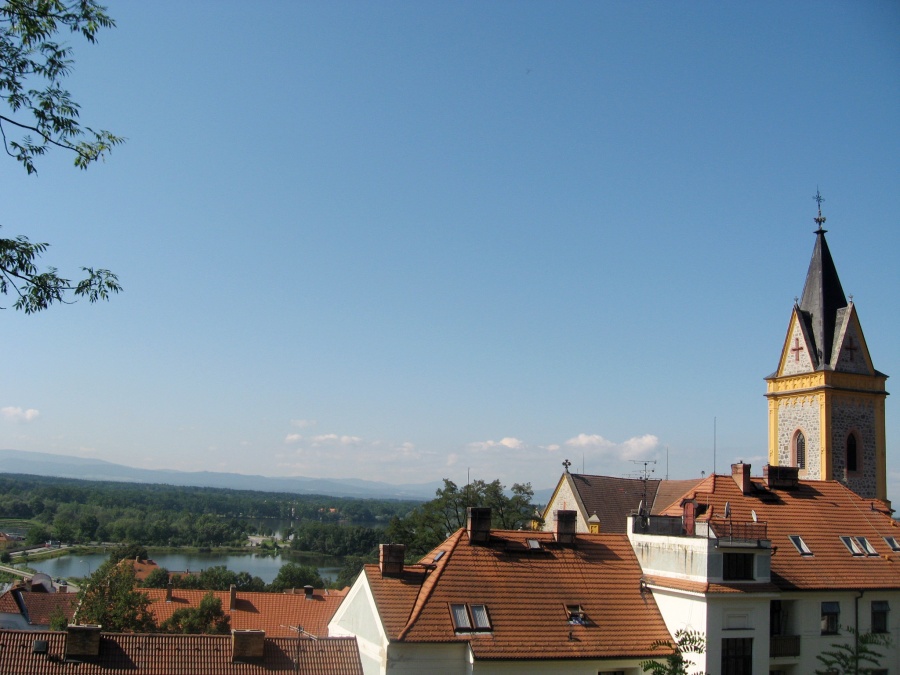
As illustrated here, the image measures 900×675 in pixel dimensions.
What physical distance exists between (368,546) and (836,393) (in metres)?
119

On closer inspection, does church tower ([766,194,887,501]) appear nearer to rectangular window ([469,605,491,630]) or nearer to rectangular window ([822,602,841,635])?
rectangular window ([822,602,841,635])

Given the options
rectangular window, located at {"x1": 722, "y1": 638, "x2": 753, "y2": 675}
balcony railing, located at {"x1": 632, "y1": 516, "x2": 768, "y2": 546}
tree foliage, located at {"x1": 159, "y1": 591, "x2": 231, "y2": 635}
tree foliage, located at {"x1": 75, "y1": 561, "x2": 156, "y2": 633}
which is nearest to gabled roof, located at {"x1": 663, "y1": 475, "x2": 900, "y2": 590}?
balcony railing, located at {"x1": 632, "y1": 516, "x2": 768, "y2": 546}

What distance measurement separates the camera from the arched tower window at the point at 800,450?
47219 millimetres

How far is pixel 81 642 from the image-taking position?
22109mm

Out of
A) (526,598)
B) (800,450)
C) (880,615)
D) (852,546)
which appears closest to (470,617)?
(526,598)

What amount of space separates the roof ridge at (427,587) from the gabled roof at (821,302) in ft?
96.2

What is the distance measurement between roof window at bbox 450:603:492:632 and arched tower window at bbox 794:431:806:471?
97.8 feet

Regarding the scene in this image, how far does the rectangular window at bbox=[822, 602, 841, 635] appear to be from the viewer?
85.1ft

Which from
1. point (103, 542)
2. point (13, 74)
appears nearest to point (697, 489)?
point (13, 74)

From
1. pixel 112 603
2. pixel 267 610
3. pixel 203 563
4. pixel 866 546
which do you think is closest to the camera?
pixel 866 546

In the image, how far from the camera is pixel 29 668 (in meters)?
21.4

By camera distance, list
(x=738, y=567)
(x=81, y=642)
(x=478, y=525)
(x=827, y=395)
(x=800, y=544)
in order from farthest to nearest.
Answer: (x=827, y=395) < (x=800, y=544) < (x=478, y=525) < (x=738, y=567) < (x=81, y=642)

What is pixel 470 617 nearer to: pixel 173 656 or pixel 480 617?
pixel 480 617

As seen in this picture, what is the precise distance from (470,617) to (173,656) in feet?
25.6
